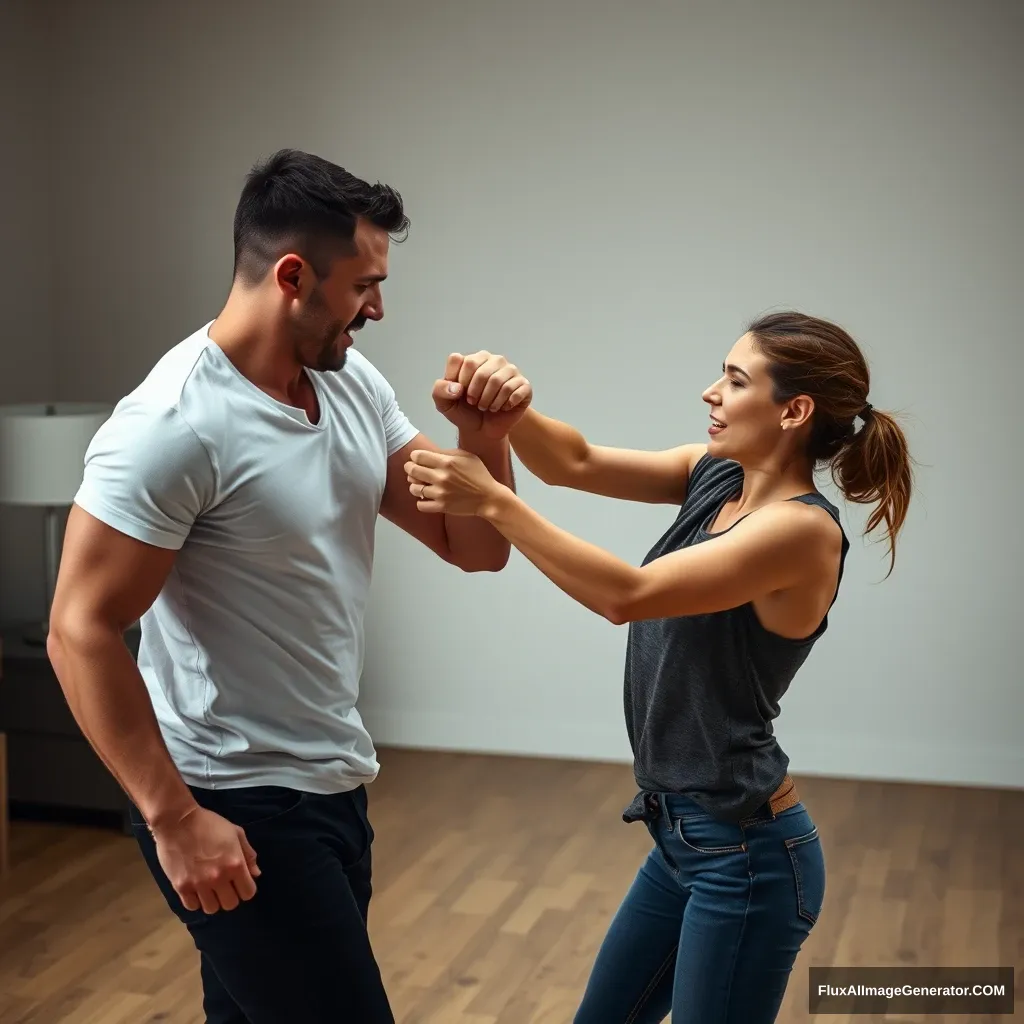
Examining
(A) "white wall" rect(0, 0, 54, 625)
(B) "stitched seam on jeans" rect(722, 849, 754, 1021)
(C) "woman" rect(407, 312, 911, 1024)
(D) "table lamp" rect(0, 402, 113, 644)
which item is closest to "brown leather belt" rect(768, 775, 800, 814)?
(C) "woman" rect(407, 312, 911, 1024)

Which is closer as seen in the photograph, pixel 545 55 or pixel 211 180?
pixel 545 55

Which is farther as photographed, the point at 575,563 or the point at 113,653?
the point at 575,563

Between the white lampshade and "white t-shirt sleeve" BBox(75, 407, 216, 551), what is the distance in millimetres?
2637

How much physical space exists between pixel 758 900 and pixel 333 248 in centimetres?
101

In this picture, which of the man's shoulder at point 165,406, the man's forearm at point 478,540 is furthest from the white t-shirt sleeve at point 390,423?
the man's shoulder at point 165,406

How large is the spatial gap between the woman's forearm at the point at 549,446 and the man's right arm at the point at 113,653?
0.80 m

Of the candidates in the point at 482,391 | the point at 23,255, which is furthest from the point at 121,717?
the point at 23,255

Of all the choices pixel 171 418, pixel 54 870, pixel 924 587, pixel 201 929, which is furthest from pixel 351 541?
pixel 924 587

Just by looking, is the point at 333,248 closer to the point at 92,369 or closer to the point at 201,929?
the point at 201,929

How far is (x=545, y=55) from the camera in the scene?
4.67 metres

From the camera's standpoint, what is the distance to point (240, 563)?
1.71 m

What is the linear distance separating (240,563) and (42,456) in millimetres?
2676

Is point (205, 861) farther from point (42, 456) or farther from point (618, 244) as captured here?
point (618, 244)

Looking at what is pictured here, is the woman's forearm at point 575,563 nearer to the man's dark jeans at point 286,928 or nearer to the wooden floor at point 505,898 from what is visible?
the man's dark jeans at point 286,928
